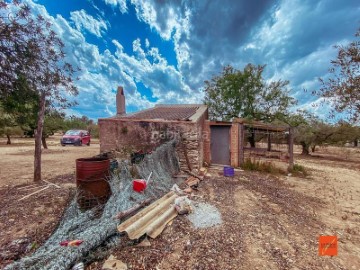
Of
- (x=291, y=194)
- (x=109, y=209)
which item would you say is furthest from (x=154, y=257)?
(x=291, y=194)

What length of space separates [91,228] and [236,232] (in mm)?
2633

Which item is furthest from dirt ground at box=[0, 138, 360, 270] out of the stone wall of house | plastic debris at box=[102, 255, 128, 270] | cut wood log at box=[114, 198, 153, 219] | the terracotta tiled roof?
the terracotta tiled roof

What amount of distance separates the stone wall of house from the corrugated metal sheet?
4130 mm

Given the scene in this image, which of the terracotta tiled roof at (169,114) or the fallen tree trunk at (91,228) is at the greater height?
the terracotta tiled roof at (169,114)

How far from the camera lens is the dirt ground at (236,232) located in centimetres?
286

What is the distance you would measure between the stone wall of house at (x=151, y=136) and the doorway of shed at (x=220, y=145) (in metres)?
2.51

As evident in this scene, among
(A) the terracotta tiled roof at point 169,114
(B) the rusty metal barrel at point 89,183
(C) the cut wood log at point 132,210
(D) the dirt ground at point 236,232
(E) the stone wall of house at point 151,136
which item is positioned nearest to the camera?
(D) the dirt ground at point 236,232

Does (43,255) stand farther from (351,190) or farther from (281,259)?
(351,190)

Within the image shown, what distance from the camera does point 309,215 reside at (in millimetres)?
4719

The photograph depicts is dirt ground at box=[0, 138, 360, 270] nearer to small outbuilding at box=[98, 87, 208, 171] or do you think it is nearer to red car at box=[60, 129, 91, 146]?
small outbuilding at box=[98, 87, 208, 171]

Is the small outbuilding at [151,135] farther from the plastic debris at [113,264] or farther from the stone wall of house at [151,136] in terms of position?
the plastic debris at [113,264]

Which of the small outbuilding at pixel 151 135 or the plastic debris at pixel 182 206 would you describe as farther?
the small outbuilding at pixel 151 135

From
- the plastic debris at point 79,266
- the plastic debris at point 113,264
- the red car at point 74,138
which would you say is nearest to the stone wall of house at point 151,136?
the plastic debris at point 113,264

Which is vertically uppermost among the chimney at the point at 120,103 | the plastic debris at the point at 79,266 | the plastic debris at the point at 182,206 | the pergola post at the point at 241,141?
the chimney at the point at 120,103
